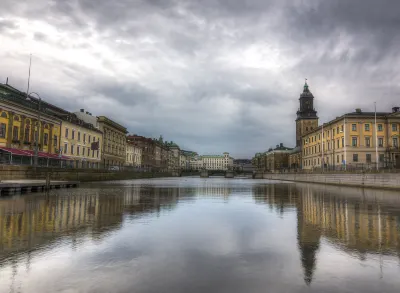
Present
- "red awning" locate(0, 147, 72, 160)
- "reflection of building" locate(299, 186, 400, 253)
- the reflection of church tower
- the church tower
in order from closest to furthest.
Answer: the reflection of church tower < "reflection of building" locate(299, 186, 400, 253) < "red awning" locate(0, 147, 72, 160) < the church tower

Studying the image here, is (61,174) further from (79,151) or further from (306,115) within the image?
(306,115)

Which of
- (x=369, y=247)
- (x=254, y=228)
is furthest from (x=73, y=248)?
(x=369, y=247)

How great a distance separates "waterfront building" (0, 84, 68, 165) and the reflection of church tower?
3836cm

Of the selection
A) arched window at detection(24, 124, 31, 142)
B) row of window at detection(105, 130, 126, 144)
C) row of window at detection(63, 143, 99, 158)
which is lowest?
row of window at detection(63, 143, 99, 158)

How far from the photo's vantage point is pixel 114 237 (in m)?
10.4

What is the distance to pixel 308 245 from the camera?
9.59 meters

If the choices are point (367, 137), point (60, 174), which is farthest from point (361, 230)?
point (367, 137)

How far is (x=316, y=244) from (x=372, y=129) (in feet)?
247

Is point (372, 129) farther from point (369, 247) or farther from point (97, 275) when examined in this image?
point (97, 275)

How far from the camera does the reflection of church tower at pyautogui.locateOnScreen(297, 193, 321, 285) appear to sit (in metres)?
7.19

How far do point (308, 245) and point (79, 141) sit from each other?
69.8m

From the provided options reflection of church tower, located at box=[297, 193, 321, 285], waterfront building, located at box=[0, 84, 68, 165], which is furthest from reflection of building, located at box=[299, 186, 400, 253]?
waterfront building, located at box=[0, 84, 68, 165]

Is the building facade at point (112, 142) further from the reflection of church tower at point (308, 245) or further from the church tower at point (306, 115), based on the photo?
→ the church tower at point (306, 115)

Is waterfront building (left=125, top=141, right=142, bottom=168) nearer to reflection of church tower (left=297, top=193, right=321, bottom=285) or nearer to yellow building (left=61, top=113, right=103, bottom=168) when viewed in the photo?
yellow building (left=61, top=113, right=103, bottom=168)
